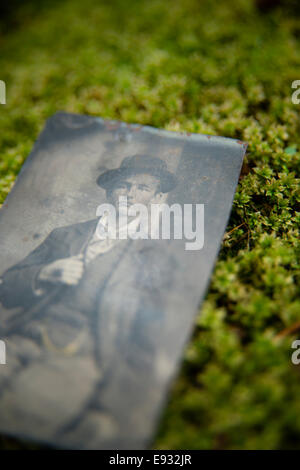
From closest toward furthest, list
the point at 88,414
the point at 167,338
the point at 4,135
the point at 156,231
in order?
the point at 88,414 < the point at 167,338 < the point at 156,231 < the point at 4,135

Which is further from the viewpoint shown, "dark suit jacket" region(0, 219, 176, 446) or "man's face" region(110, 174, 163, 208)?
"man's face" region(110, 174, 163, 208)

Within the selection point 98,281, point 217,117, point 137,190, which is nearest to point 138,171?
point 137,190

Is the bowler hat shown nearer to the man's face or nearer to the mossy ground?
the man's face

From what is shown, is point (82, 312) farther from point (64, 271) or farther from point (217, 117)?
point (217, 117)

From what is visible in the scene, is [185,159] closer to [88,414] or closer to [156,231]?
[156,231]

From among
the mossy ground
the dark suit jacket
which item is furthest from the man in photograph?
the mossy ground

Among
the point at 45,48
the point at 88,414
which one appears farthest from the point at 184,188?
the point at 45,48
